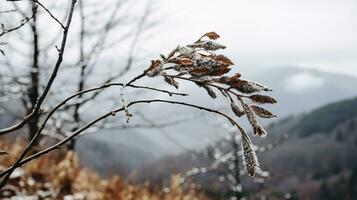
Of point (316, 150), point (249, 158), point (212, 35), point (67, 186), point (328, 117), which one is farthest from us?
point (328, 117)

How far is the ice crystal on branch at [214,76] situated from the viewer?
41.1 inches

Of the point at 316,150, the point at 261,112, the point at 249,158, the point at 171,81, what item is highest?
the point at 316,150

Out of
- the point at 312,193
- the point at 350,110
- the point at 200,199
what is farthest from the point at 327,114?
the point at 200,199

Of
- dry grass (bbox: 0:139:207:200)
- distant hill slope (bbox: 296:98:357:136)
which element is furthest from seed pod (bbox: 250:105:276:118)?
distant hill slope (bbox: 296:98:357:136)

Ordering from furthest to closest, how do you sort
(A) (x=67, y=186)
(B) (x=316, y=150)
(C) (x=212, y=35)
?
(B) (x=316, y=150), (A) (x=67, y=186), (C) (x=212, y=35)

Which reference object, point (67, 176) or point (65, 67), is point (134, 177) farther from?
point (65, 67)

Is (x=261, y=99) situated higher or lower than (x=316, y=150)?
lower

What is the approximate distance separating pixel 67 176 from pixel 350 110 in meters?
162

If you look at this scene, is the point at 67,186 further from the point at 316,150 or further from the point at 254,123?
the point at 316,150

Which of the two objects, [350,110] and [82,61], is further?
[350,110]

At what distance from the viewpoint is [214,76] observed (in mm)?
1091

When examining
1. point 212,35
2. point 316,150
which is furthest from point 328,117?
point 212,35

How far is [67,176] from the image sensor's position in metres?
5.50

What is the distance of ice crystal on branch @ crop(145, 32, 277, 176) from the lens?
1045 mm
